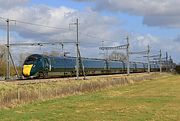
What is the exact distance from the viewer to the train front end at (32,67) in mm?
53688

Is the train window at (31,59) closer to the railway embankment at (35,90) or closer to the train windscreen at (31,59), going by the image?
the train windscreen at (31,59)

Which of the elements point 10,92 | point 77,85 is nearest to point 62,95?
point 77,85

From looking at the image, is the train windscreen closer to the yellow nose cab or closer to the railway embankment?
the yellow nose cab

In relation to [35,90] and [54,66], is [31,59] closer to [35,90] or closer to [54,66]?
[54,66]

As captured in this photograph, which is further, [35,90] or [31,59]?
[31,59]

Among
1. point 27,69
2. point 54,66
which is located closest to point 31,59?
point 27,69

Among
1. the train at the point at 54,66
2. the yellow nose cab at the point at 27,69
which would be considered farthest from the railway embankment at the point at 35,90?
the yellow nose cab at the point at 27,69

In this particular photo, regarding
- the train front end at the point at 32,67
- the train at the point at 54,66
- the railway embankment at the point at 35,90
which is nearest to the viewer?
the railway embankment at the point at 35,90

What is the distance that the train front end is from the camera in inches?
2114

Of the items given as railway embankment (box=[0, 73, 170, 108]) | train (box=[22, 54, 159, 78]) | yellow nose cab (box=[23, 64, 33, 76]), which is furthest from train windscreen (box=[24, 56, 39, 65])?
railway embankment (box=[0, 73, 170, 108])

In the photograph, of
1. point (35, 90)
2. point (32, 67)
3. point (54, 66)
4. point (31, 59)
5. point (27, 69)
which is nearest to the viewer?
point (35, 90)

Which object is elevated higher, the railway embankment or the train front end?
the train front end

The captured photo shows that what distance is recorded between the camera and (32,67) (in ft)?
176

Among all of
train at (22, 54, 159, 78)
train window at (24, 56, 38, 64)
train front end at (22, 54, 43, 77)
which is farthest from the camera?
train window at (24, 56, 38, 64)
